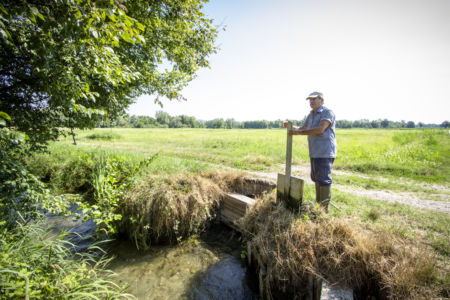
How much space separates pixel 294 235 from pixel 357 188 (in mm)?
5136

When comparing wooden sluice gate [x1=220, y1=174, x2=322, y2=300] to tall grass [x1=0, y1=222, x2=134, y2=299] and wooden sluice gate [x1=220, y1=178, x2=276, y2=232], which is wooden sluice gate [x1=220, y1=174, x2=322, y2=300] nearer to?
wooden sluice gate [x1=220, y1=178, x2=276, y2=232]

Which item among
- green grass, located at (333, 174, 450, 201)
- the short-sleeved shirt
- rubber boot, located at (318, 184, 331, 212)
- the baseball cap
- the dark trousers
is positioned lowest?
green grass, located at (333, 174, 450, 201)

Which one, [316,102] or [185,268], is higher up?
[316,102]

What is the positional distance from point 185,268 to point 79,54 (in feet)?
13.1

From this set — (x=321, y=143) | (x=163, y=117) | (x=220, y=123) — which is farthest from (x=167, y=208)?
(x=163, y=117)

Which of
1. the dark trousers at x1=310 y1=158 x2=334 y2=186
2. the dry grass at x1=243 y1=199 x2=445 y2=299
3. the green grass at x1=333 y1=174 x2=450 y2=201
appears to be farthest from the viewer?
the green grass at x1=333 y1=174 x2=450 y2=201

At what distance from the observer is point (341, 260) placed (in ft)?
8.41

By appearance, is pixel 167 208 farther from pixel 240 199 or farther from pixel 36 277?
pixel 36 277

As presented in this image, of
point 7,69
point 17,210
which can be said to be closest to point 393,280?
point 17,210

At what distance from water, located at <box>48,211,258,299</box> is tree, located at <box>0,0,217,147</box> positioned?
7.45 ft

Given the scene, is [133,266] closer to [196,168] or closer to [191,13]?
[196,168]

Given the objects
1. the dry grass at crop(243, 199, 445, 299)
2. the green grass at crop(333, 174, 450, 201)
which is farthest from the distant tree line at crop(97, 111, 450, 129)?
the dry grass at crop(243, 199, 445, 299)

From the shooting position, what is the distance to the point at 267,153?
13438 mm

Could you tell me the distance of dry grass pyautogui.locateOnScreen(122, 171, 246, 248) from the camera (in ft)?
13.9
